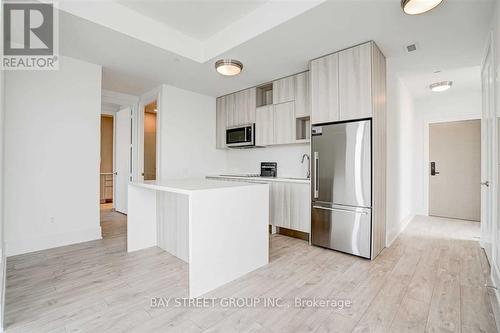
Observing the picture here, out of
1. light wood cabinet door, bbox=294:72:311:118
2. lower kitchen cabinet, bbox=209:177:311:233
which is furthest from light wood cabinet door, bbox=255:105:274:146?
lower kitchen cabinet, bbox=209:177:311:233

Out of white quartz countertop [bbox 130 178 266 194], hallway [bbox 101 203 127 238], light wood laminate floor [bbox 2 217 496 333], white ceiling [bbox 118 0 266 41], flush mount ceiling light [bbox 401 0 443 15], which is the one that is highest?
white ceiling [bbox 118 0 266 41]

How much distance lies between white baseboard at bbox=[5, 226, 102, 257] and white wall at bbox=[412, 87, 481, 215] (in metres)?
6.20

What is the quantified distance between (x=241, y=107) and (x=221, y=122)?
63cm

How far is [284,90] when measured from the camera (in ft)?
13.1

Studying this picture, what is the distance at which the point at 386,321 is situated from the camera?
5.63ft

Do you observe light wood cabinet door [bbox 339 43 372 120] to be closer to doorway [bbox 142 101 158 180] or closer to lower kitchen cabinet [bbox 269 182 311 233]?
lower kitchen cabinet [bbox 269 182 311 233]

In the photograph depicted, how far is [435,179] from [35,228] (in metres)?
7.06

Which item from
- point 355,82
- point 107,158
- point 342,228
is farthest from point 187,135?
point 107,158

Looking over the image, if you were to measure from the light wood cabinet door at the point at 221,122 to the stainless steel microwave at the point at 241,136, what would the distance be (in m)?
0.19

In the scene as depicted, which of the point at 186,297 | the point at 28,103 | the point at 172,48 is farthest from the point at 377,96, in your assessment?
the point at 28,103

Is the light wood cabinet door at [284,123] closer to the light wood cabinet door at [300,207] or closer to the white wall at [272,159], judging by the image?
the white wall at [272,159]

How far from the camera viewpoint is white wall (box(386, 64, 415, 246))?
3449 mm

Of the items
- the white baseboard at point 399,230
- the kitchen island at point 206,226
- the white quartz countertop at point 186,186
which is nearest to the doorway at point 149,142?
the kitchen island at point 206,226

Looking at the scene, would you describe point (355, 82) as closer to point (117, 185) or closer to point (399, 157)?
point (399, 157)
